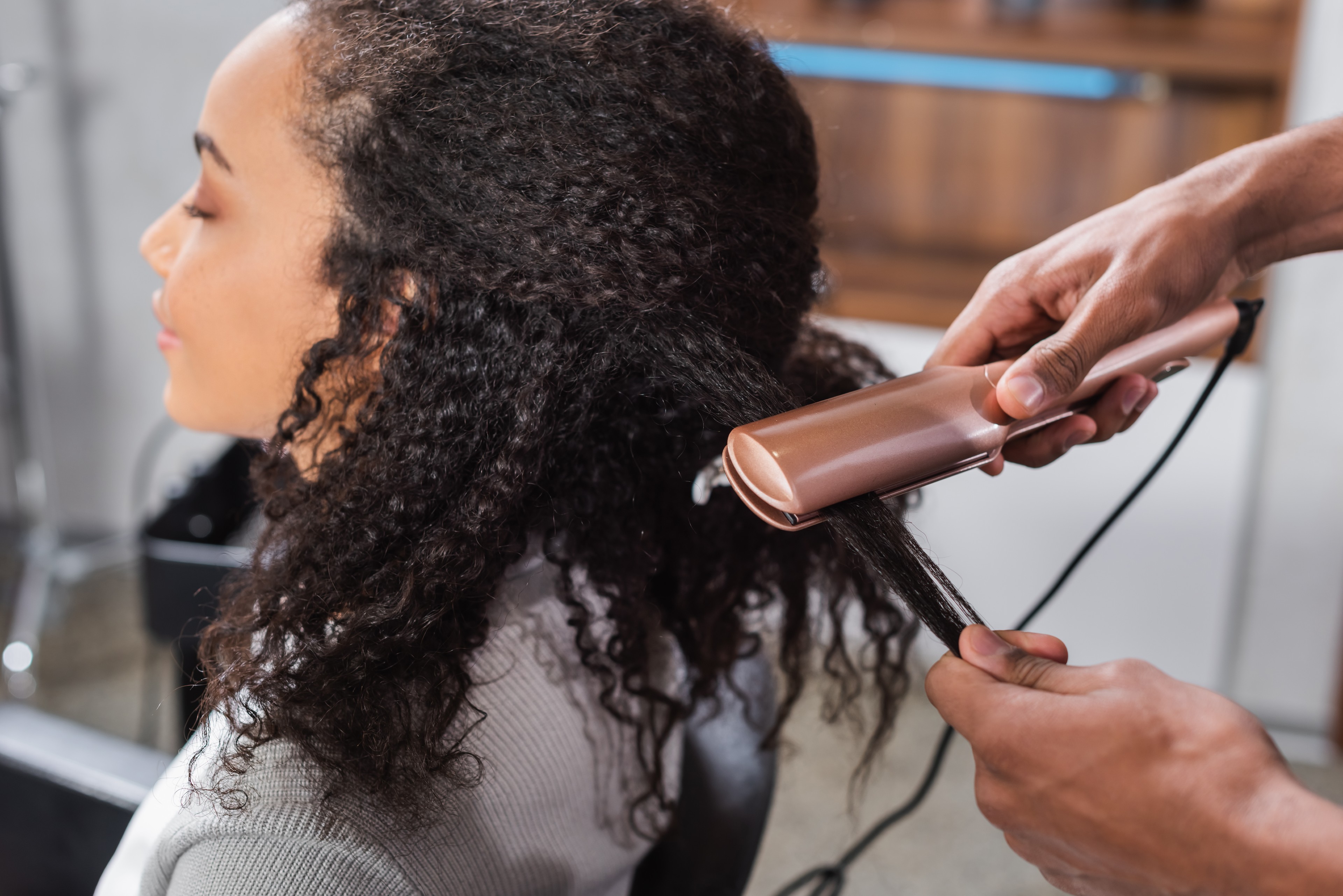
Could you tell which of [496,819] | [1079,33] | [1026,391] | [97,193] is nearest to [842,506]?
[1026,391]

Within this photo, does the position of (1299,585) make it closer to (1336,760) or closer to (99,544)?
(1336,760)

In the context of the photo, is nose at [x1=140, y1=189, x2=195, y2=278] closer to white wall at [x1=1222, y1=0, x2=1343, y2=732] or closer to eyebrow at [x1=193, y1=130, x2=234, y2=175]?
eyebrow at [x1=193, y1=130, x2=234, y2=175]

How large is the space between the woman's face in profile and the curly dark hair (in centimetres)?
2

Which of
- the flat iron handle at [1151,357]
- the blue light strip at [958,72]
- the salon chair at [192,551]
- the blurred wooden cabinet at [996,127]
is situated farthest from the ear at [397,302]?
the blue light strip at [958,72]

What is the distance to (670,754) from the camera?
0.83 m

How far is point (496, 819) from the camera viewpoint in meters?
0.66

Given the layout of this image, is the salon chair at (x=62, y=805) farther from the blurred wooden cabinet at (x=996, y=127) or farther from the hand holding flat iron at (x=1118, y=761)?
the blurred wooden cabinet at (x=996, y=127)

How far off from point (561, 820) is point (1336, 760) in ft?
5.67

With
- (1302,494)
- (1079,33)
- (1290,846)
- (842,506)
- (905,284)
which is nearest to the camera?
(1290,846)

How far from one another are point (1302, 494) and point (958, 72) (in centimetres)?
96

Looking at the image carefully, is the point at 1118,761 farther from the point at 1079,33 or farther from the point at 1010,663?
the point at 1079,33

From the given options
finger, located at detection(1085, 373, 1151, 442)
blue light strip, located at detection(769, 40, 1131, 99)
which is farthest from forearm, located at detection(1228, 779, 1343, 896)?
blue light strip, located at detection(769, 40, 1131, 99)

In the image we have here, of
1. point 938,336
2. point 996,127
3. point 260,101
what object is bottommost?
point 938,336

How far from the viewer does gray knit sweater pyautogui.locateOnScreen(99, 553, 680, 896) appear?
59 centimetres
